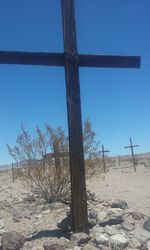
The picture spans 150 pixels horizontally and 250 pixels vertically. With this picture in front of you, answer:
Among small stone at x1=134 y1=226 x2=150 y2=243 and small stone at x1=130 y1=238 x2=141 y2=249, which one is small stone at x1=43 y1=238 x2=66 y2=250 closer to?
small stone at x1=130 y1=238 x2=141 y2=249

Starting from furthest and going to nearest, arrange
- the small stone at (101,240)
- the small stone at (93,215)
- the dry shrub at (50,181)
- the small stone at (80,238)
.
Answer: the dry shrub at (50,181)
the small stone at (93,215)
the small stone at (101,240)
the small stone at (80,238)

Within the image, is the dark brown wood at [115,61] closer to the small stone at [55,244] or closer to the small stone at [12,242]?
the small stone at [55,244]

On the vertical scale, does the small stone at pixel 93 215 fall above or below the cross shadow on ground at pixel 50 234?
above

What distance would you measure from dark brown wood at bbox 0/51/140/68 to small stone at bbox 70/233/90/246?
268 centimetres

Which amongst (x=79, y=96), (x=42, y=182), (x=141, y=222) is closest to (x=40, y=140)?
(x=42, y=182)

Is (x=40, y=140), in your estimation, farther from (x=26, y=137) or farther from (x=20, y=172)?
(x=20, y=172)

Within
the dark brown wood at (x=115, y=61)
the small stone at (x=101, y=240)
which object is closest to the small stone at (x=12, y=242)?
the small stone at (x=101, y=240)

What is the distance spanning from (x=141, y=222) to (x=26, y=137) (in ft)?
19.3

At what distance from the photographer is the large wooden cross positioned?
20.8ft

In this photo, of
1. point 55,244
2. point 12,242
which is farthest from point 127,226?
point 12,242

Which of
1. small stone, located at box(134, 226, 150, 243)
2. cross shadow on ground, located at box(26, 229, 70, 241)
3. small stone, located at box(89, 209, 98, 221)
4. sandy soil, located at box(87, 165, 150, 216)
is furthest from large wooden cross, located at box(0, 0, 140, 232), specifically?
sandy soil, located at box(87, 165, 150, 216)

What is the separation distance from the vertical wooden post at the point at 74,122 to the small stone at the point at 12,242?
2.77 feet

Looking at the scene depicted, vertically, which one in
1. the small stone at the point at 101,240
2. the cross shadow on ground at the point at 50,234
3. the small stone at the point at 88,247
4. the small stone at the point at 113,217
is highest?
the small stone at the point at 113,217

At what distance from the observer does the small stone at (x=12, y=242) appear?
244 inches
